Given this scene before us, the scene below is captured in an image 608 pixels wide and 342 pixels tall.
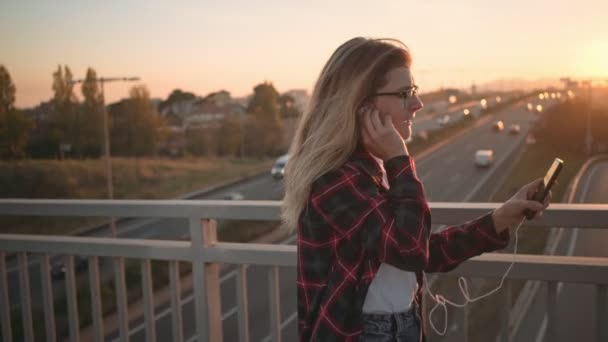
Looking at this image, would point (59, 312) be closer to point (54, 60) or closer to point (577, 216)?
point (577, 216)

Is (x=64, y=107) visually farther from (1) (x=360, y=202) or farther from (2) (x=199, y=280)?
(1) (x=360, y=202)

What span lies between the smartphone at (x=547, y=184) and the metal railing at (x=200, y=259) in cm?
13

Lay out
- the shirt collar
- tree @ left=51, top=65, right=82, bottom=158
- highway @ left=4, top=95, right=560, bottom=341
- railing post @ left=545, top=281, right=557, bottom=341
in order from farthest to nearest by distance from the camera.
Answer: tree @ left=51, top=65, right=82, bottom=158, highway @ left=4, top=95, right=560, bottom=341, railing post @ left=545, top=281, right=557, bottom=341, the shirt collar

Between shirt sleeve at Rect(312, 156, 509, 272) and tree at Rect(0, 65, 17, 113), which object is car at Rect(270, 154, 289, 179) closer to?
shirt sleeve at Rect(312, 156, 509, 272)

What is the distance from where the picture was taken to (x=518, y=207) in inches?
47.3

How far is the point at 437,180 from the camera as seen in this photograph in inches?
163

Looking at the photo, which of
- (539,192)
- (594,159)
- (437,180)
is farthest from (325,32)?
(539,192)

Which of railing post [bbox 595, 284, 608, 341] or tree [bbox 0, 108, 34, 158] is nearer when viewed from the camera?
railing post [bbox 595, 284, 608, 341]

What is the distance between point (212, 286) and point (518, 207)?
3.48ft

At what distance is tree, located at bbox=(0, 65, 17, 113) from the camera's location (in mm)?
4340

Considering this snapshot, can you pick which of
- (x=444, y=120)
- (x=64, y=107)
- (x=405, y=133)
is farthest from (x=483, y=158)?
(x=64, y=107)

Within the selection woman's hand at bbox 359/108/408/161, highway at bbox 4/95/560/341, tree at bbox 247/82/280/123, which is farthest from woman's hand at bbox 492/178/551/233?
tree at bbox 247/82/280/123

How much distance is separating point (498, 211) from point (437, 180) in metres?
2.94

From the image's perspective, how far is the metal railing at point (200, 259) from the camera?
1322mm
